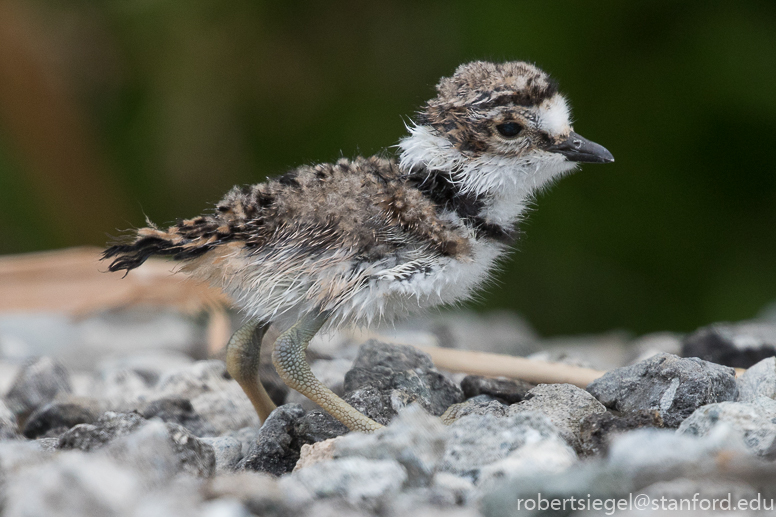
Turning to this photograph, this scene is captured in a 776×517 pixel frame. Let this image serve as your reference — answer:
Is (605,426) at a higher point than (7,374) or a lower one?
lower

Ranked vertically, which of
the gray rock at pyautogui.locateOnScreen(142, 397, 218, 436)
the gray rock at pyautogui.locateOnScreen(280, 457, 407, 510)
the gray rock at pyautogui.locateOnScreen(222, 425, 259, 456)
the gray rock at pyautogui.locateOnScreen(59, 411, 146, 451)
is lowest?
the gray rock at pyautogui.locateOnScreen(280, 457, 407, 510)

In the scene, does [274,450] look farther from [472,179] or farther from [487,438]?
[472,179]

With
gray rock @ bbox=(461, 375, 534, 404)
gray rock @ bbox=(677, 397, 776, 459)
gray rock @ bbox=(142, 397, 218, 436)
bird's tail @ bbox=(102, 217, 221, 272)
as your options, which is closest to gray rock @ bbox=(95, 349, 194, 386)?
gray rock @ bbox=(142, 397, 218, 436)

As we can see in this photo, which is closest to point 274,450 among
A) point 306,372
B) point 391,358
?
point 306,372

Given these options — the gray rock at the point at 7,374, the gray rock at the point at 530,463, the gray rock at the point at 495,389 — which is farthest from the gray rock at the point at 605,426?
the gray rock at the point at 7,374

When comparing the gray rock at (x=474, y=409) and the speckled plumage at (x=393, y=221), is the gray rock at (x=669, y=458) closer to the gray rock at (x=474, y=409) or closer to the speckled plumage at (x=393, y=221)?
the gray rock at (x=474, y=409)

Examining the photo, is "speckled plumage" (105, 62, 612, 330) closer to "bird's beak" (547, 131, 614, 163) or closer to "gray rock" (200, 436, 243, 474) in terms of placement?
"bird's beak" (547, 131, 614, 163)

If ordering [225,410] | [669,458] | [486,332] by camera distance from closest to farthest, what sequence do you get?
1. [669,458]
2. [225,410]
3. [486,332]
